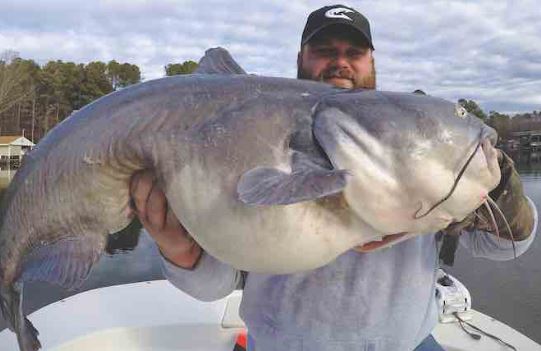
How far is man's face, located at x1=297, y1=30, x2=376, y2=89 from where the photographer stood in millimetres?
2766

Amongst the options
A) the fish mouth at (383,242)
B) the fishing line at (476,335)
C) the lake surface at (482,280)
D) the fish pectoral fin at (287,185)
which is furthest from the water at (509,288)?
the fish pectoral fin at (287,185)

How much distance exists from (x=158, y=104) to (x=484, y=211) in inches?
55.7

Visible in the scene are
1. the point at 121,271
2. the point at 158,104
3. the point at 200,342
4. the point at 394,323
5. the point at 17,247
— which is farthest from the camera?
the point at 121,271

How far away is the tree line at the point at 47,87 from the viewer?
5297 cm

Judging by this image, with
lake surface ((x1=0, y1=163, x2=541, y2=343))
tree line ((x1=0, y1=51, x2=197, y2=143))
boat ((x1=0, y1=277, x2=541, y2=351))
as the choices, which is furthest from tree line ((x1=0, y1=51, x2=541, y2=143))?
boat ((x1=0, y1=277, x2=541, y2=351))

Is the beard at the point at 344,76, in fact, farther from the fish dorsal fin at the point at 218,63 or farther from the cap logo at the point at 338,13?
the fish dorsal fin at the point at 218,63

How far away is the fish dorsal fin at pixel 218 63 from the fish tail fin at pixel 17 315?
1.20 meters

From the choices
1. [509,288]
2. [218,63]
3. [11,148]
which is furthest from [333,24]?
[11,148]

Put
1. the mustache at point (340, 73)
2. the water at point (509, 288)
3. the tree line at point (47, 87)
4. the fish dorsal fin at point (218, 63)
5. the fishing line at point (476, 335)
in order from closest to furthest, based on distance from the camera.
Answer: the fish dorsal fin at point (218, 63) → the mustache at point (340, 73) → the fishing line at point (476, 335) → the water at point (509, 288) → the tree line at point (47, 87)

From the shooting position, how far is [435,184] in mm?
1553

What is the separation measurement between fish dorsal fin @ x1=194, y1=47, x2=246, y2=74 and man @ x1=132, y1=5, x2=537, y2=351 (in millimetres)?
630

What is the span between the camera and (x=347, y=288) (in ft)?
7.49

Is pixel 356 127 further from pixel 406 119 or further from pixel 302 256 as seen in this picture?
pixel 302 256

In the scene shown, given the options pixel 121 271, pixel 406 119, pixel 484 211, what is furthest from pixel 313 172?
pixel 121 271
